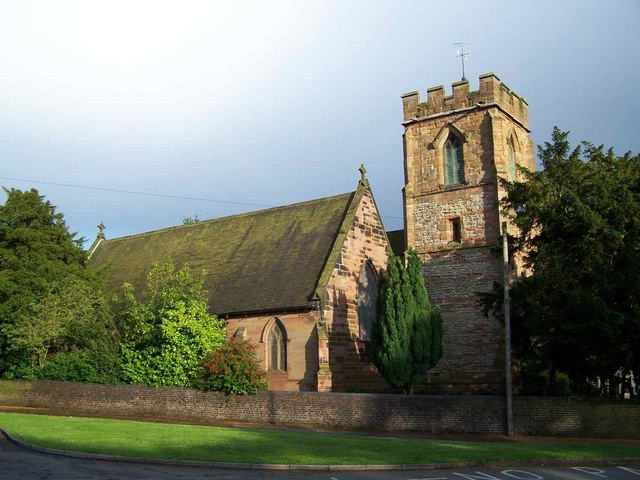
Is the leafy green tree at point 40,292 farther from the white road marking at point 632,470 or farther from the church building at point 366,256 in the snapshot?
the white road marking at point 632,470

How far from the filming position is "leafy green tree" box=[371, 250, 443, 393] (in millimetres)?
25672

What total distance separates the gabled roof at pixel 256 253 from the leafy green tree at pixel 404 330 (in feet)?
12.6

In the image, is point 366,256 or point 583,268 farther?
point 366,256

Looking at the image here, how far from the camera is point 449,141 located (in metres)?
36.7

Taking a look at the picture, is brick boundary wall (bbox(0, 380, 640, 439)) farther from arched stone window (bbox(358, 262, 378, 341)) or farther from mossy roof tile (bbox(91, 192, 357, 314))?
arched stone window (bbox(358, 262, 378, 341))

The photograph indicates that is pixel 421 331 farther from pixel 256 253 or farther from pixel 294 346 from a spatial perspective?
pixel 256 253

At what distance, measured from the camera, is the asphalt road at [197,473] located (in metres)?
11.9

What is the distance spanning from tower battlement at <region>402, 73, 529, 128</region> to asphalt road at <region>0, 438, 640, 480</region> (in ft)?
78.7

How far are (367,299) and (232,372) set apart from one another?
352 inches

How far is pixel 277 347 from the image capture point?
2988 centimetres

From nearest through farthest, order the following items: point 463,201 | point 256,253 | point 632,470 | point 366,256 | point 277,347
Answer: point 632,470
point 277,347
point 366,256
point 256,253
point 463,201

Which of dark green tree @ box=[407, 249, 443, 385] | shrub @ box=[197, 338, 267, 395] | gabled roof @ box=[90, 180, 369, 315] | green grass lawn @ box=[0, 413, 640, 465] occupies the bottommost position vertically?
green grass lawn @ box=[0, 413, 640, 465]


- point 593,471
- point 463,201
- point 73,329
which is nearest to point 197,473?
point 593,471

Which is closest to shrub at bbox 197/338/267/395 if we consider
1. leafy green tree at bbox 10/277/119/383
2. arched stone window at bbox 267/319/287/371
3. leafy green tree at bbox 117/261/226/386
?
leafy green tree at bbox 117/261/226/386
